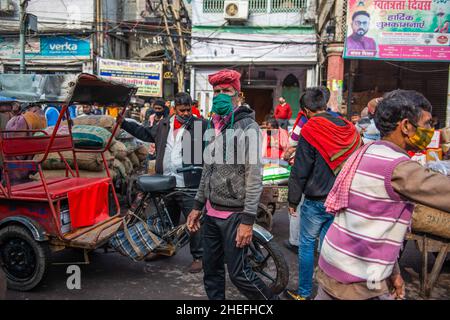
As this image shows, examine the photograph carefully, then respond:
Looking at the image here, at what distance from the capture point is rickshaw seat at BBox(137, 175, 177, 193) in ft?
14.5

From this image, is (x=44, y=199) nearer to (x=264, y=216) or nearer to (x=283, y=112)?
(x=264, y=216)

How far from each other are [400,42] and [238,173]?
1150cm

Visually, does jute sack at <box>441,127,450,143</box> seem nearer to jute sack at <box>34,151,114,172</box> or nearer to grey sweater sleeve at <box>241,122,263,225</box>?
grey sweater sleeve at <box>241,122,263,225</box>

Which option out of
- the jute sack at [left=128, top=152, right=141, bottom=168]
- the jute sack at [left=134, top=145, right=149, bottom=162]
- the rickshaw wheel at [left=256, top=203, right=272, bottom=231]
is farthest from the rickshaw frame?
the jute sack at [left=134, top=145, right=149, bottom=162]

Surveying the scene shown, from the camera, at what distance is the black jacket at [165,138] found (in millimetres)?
4734

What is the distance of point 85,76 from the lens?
3.88m

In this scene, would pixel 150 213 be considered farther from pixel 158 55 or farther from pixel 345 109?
pixel 158 55

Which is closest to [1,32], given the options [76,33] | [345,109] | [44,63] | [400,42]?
[44,63]

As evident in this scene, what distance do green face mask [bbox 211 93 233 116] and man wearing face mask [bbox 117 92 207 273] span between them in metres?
1.68

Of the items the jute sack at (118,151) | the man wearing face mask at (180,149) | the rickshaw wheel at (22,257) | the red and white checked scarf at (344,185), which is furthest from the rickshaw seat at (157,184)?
the jute sack at (118,151)

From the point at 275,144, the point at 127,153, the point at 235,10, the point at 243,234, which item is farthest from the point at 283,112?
the point at 243,234

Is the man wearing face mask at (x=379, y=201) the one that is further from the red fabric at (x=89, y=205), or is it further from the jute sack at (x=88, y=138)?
the jute sack at (x=88, y=138)

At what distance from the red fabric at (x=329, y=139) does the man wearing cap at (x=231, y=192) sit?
2.57 feet
